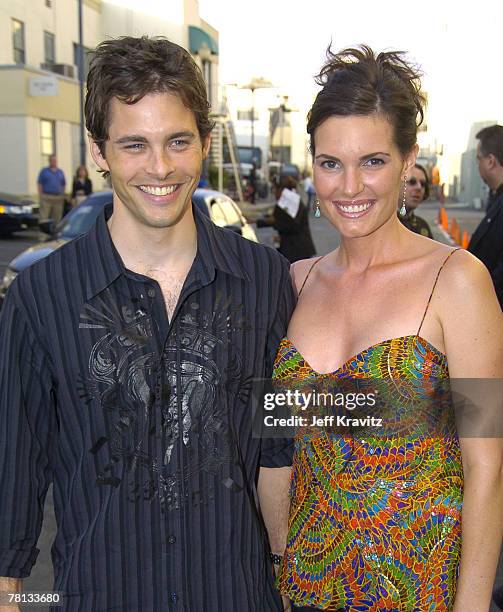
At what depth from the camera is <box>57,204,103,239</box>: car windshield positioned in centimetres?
799

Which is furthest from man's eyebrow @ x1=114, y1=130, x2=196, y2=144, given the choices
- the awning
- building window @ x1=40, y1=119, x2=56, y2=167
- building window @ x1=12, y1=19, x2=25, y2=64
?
the awning

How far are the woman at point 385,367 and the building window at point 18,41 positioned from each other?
25679mm

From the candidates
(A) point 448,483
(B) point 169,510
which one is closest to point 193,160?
(B) point 169,510

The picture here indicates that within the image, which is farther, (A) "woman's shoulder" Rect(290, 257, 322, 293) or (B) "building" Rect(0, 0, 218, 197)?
(B) "building" Rect(0, 0, 218, 197)

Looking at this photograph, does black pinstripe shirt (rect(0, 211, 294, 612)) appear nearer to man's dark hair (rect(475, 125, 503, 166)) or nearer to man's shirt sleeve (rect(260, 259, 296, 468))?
man's shirt sleeve (rect(260, 259, 296, 468))

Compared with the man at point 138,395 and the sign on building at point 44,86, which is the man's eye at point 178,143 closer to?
the man at point 138,395

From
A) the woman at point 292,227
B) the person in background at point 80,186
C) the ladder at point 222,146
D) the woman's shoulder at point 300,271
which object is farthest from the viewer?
the ladder at point 222,146

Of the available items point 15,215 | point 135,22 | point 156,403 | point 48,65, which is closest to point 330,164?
point 156,403

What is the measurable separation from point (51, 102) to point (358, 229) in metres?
25.5

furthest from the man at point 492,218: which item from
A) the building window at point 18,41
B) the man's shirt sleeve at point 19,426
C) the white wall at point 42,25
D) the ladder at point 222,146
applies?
the ladder at point 222,146

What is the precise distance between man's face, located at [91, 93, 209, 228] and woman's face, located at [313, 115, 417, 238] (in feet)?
1.31

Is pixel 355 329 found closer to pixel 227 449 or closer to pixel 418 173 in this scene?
pixel 227 449

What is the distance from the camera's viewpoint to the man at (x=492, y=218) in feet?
18.0

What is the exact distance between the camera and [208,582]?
196cm
